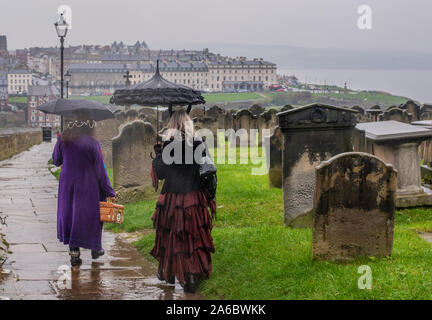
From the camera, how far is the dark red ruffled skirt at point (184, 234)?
298 inches

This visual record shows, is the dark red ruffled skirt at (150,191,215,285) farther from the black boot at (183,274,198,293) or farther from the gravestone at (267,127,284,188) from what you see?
the gravestone at (267,127,284,188)

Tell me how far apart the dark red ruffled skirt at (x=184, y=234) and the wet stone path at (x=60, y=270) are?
289mm

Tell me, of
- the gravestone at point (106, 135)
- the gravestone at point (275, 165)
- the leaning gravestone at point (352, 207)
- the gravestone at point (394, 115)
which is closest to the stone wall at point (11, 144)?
the gravestone at point (106, 135)

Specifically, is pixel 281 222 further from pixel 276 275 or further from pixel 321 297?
pixel 321 297

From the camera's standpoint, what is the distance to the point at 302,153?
9.91 metres

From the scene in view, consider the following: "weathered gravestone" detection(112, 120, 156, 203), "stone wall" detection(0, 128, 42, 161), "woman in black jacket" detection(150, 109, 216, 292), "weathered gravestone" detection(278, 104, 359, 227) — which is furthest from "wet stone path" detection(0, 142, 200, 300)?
"stone wall" detection(0, 128, 42, 161)

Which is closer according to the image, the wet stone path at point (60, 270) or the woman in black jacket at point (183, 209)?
the wet stone path at point (60, 270)

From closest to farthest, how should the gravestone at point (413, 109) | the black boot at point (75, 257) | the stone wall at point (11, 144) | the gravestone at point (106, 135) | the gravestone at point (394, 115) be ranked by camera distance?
the black boot at point (75, 257), the gravestone at point (106, 135), the gravestone at point (394, 115), the gravestone at point (413, 109), the stone wall at point (11, 144)

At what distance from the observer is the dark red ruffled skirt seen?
24.8ft

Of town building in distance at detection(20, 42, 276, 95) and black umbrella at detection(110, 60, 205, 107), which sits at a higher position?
town building in distance at detection(20, 42, 276, 95)

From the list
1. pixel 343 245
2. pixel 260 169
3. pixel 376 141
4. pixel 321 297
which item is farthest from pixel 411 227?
Answer: pixel 260 169

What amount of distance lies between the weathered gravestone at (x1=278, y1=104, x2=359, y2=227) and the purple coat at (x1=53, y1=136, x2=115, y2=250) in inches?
104

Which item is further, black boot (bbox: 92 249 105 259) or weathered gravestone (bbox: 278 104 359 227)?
weathered gravestone (bbox: 278 104 359 227)

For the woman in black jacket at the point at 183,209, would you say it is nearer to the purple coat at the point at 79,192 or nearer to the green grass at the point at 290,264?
the green grass at the point at 290,264
